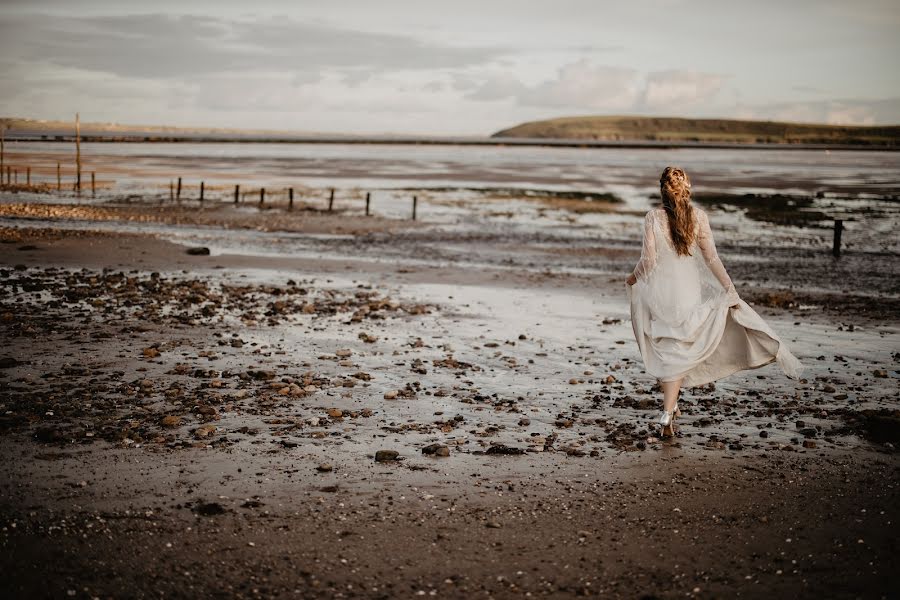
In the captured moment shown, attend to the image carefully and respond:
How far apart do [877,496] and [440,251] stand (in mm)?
19741

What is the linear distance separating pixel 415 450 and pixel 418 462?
12.1 inches

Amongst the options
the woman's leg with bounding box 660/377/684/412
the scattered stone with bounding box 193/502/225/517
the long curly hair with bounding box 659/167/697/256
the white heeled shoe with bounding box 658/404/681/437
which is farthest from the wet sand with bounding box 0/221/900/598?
the long curly hair with bounding box 659/167/697/256

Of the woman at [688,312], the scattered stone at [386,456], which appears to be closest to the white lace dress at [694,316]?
the woman at [688,312]

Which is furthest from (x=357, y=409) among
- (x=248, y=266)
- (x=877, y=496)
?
(x=248, y=266)

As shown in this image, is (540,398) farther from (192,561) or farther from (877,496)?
(192,561)

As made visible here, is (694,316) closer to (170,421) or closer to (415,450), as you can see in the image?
(415,450)

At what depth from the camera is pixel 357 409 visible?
8.46 metres

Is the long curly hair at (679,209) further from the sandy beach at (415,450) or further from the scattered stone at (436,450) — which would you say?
the scattered stone at (436,450)

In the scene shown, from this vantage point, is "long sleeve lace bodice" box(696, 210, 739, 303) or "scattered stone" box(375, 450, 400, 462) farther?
"long sleeve lace bodice" box(696, 210, 739, 303)

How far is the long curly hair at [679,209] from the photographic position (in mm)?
7301

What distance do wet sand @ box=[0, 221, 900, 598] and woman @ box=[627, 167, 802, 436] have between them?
711 mm

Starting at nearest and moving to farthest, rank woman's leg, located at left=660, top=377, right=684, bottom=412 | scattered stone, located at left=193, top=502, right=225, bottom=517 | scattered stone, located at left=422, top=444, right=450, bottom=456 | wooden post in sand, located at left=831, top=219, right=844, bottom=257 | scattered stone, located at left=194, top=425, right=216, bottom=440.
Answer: scattered stone, located at left=193, top=502, right=225, bottom=517 < scattered stone, located at left=422, top=444, right=450, bottom=456 < scattered stone, located at left=194, top=425, right=216, bottom=440 < woman's leg, located at left=660, top=377, right=684, bottom=412 < wooden post in sand, located at left=831, top=219, right=844, bottom=257

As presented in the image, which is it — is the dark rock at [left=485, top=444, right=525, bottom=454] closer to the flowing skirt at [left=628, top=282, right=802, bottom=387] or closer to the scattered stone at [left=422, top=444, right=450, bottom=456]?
the scattered stone at [left=422, top=444, right=450, bottom=456]

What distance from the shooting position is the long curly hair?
7.30m
